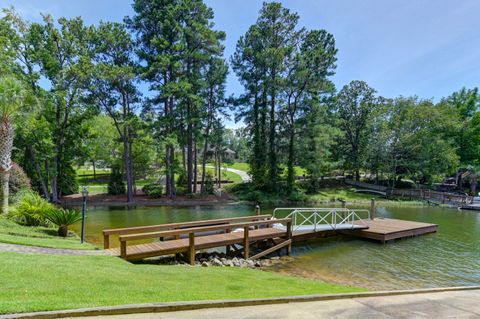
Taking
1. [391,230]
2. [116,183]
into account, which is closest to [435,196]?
[391,230]

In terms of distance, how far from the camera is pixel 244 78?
99.0ft

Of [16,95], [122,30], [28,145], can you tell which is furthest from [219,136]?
[16,95]

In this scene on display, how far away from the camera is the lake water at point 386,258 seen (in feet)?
28.7

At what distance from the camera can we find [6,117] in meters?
11.5

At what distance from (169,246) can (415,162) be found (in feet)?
108

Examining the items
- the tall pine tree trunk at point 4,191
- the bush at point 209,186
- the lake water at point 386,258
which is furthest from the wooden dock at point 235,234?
the bush at point 209,186

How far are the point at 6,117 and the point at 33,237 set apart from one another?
606cm

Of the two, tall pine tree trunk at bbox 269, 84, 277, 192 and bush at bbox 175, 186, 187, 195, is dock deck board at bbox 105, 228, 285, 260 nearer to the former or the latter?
bush at bbox 175, 186, 187, 195

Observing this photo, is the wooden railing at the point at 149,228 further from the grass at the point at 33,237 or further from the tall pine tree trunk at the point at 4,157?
the tall pine tree trunk at the point at 4,157

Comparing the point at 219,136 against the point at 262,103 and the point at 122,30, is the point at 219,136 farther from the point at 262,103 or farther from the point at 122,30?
the point at 122,30

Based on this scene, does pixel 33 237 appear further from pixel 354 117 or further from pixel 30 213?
pixel 354 117

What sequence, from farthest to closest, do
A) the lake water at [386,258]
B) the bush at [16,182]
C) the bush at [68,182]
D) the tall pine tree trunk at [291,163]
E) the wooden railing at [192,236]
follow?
the tall pine tree trunk at [291,163]
the bush at [68,182]
the bush at [16,182]
the lake water at [386,258]
the wooden railing at [192,236]

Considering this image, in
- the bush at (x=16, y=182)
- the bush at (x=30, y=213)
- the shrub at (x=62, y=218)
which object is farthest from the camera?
the bush at (x=16, y=182)

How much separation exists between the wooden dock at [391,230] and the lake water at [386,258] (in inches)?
14.7
